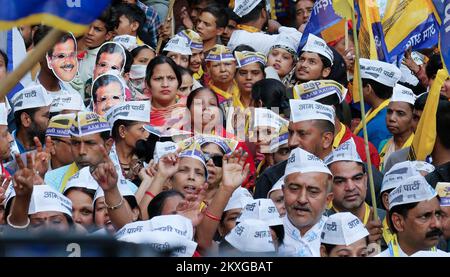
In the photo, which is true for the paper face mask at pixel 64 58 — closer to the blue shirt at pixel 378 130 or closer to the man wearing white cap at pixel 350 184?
the blue shirt at pixel 378 130

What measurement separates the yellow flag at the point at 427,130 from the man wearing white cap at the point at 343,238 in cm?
183

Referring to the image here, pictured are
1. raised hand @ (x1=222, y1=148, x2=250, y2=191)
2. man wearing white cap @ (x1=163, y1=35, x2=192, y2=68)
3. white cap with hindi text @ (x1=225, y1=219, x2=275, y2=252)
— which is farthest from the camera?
man wearing white cap @ (x1=163, y1=35, x2=192, y2=68)

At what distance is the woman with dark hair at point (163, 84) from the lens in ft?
36.9

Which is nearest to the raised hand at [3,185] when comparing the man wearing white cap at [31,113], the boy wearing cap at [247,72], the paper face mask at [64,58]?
the man wearing white cap at [31,113]

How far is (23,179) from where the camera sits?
25.8 ft

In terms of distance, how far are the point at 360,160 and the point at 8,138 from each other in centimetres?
237

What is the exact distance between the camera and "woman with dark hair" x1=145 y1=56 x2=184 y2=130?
36.9 feet

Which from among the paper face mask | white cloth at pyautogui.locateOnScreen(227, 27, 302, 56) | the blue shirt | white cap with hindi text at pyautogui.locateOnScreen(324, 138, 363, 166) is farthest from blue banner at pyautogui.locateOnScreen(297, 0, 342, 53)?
white cap with hindi text at pyautogui.locateOnScreen(324, 138, 363, 166)

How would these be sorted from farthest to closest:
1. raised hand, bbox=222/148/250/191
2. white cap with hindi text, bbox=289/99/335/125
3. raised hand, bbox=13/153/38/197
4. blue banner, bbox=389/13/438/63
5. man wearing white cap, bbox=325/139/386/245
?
blue banner, bbox=389/13/438/63 < white cap with hindi text, bbox=289/99/335/125 < man wearing white cap, bbox=325/139/386/245 < raised hand, bbox=222/148/250/191 < raised hand, bbox=13/153/38/197

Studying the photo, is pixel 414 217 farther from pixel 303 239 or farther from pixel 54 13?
pixel 54 13

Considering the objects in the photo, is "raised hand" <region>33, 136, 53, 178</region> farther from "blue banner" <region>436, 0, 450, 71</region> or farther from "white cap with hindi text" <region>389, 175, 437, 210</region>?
"blue banner" <region>436, 0, 450, 71</region>

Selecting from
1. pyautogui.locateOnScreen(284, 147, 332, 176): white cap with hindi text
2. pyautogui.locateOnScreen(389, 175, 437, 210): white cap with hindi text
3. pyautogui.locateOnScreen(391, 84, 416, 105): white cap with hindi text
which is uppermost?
pyautogui.locateOnScreen(391, 84, 416, 105): white cap with hindi text

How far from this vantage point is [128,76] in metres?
12.2

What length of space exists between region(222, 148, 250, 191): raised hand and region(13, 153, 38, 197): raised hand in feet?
4.76
